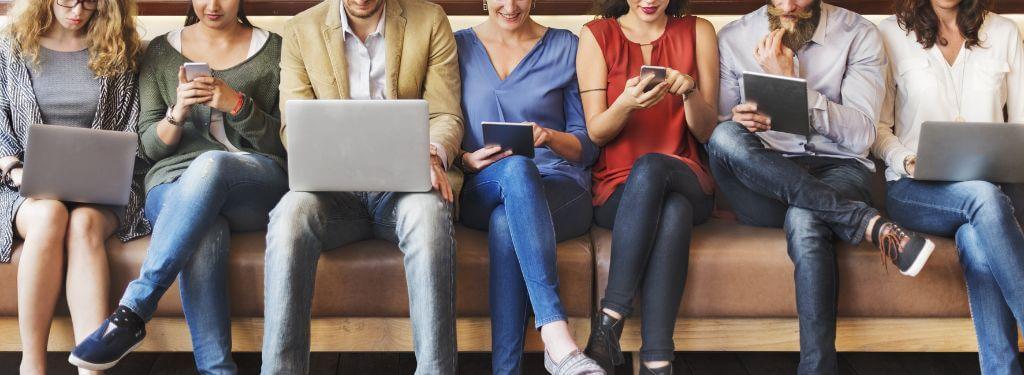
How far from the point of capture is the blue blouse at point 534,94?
2119 mm

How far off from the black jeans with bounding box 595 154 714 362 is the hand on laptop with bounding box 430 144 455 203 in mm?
345

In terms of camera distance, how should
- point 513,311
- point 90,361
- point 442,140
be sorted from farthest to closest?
point 442,140 < point 513,311 < point 90,361

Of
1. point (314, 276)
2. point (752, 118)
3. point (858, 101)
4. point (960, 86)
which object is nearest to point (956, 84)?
point (960, 86)

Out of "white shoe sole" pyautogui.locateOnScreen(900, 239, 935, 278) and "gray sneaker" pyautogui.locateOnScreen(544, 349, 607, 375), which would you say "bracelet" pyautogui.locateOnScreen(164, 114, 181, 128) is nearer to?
"gray sneaker" pyautogui.locateOnScreen(544, 349, 607, 375)

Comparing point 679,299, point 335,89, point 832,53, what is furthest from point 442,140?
point 832,53

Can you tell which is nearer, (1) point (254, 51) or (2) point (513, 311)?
(2) point (513, 311)

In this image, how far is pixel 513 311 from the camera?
1793 mm

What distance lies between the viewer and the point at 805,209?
1.86 meters

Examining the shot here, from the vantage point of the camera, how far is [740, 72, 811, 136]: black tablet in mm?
1884

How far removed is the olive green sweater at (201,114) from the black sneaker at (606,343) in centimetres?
80

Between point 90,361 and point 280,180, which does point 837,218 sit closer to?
point 280,180

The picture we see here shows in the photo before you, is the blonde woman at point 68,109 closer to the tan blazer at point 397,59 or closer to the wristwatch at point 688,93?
the tan blazer at point 397,59

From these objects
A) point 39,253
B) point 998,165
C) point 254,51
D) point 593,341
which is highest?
point 254,51

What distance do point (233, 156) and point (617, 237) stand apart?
31.4 inches
